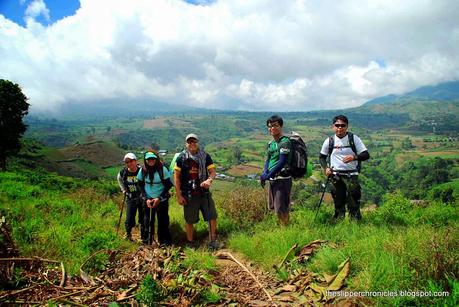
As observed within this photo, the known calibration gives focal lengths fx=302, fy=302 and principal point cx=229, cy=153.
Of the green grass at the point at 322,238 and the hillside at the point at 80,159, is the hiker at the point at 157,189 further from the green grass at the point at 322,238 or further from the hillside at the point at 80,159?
the hillside at the point at 80,159

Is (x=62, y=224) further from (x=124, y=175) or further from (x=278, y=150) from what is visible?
(x=278, y=150)

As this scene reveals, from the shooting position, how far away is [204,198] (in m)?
6.13

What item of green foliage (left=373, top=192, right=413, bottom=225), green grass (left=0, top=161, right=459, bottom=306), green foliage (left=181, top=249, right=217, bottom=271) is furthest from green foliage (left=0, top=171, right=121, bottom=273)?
green foliage (left=373, top=192, right=413, bottom=225)

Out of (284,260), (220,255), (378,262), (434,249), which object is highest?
(434,249)

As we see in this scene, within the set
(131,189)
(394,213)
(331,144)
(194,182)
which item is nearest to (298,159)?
(331,144)

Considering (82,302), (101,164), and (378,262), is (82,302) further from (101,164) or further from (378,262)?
(101,164)

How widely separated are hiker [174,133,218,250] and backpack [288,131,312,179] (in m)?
1.59

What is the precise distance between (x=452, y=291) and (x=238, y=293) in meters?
2.15

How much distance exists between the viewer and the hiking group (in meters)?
5.82

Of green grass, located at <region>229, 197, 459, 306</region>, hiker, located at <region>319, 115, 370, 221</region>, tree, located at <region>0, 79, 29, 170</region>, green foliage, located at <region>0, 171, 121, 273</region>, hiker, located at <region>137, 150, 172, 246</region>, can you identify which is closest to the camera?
green grass, located at <region>229, 197, 459, 306</region>

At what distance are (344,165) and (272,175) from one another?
141cm

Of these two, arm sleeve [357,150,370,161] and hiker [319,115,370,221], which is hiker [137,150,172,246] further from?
arm sleeve [357,150,370,161]

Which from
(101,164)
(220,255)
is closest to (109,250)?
(220,255)

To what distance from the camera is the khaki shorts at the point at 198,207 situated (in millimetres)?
6082
